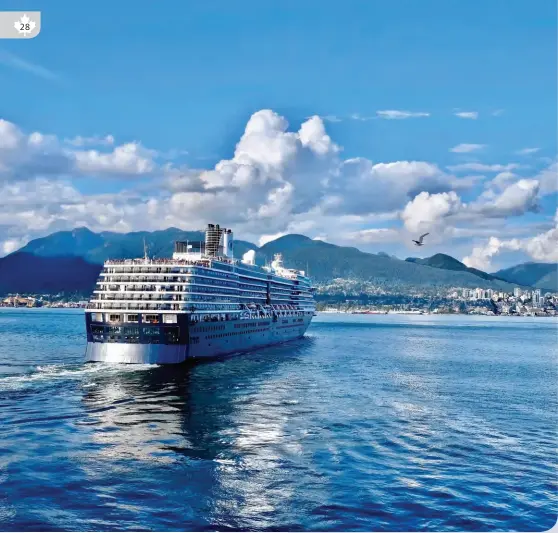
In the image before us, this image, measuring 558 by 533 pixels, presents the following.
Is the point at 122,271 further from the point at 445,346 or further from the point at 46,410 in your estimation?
the point at 445,346

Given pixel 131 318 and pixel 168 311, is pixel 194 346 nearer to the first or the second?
pixel 168 311

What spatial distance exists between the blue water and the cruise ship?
3664 mm

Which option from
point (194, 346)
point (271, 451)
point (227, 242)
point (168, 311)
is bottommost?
point (271, 451)

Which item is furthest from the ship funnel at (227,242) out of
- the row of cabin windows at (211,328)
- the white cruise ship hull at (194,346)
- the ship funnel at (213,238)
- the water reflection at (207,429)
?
the water reflection at (207,429)

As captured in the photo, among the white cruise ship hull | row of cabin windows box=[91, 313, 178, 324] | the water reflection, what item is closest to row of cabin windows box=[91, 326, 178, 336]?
row of cabin windows box=[91, 313, 178, 324]

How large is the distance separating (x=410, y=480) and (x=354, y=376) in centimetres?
3810

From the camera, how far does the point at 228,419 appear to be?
45.1 metres

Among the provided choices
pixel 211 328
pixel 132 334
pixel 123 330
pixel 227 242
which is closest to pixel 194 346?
pixel 211 328

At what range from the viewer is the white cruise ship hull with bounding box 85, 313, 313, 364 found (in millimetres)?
71062

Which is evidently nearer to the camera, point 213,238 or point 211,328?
point 211,328

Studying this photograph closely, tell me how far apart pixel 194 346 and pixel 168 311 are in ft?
17.5

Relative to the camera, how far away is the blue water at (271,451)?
26891 mm

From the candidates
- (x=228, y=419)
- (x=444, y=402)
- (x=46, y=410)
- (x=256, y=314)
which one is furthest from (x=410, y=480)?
(x=256, y=314)

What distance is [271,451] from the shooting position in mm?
36312
